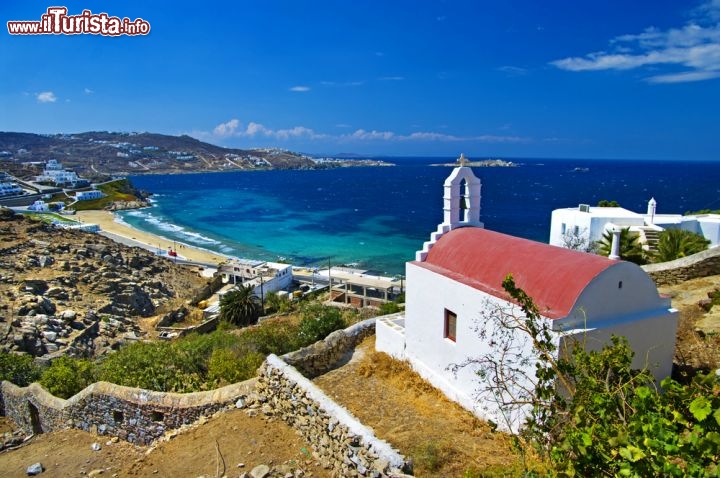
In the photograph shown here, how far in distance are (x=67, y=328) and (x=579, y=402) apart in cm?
2548

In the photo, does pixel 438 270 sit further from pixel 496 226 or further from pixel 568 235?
pixel 496 226

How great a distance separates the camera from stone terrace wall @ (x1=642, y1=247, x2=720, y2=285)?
1708 centimetres

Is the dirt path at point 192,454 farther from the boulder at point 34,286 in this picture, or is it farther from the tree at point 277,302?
the boulder at point 34,286

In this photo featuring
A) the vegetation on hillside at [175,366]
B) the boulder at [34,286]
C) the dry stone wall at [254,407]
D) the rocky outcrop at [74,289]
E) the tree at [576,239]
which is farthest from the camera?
the boulder at [34,286]

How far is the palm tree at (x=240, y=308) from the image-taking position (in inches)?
1164

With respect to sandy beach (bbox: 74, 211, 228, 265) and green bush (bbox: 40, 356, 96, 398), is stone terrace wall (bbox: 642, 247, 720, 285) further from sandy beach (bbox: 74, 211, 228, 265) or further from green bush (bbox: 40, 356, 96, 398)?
sandy beach (bbox: 74, 211, 228, 265)

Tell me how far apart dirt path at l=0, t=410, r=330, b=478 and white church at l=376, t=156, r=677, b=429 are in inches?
159

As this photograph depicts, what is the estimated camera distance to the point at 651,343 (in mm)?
9422

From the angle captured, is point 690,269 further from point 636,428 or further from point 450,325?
point 636,428

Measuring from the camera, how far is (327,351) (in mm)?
13172

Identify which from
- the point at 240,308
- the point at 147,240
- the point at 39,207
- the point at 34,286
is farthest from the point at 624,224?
the point at 39,207

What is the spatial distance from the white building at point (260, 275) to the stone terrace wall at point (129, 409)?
81.1 feet

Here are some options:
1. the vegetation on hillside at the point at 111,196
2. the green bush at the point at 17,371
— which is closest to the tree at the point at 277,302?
the green bush at the point at 17,371

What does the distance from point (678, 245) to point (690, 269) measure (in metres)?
3.95
